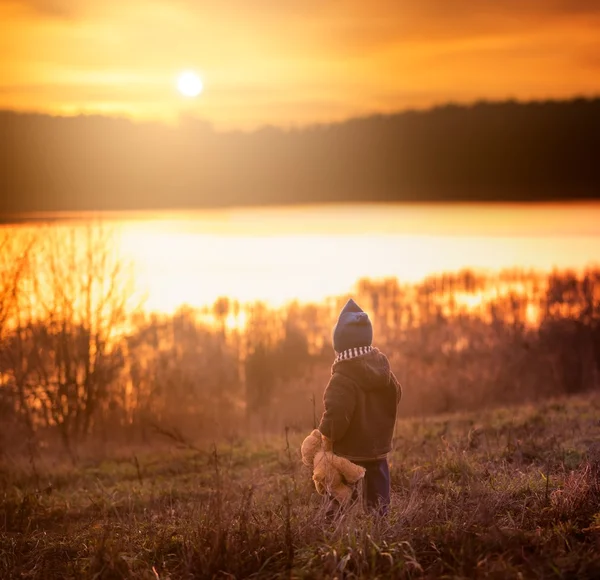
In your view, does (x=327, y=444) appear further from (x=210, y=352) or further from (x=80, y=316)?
(x=210, y=352)

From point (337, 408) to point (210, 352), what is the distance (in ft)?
163

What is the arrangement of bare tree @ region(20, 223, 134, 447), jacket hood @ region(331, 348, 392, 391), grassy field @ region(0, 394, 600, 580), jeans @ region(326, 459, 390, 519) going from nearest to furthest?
grassy field @ region(0, 394, 600, 580)
jacket hood @ region(331, 348, 392, 391)
jeans @ region(326, 459, 390, 519)
bare tree @ region(20, 223, 134, 447)

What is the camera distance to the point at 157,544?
4.99m

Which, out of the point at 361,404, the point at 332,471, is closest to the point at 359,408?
the point at 361,404

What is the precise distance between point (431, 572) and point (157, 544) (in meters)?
1.94

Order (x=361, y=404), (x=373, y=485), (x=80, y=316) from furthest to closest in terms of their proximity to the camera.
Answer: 1. (x=80, y=316)
2. (x=373, y=485)
3. (x=361, y=404)

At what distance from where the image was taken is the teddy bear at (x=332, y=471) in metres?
5.28

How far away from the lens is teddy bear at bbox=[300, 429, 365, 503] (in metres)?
Answer: 5.28

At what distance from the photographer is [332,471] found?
208 inches

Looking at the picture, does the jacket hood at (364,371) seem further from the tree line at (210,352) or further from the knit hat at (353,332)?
the tree line at (210,352)

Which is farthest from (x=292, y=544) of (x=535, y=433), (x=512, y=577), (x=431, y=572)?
(x=535, y=433)

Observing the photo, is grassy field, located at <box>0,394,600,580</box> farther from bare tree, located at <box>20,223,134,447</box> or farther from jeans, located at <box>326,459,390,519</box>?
bare tree, located at <box>20,223,134,447</box>

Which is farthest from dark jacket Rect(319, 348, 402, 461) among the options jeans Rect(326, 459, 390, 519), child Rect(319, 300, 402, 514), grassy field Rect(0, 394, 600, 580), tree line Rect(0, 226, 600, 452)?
tree line Rect(0, 226, 600, 452)

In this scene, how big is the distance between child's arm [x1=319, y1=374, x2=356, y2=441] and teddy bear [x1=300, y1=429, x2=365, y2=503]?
0.14 meters
